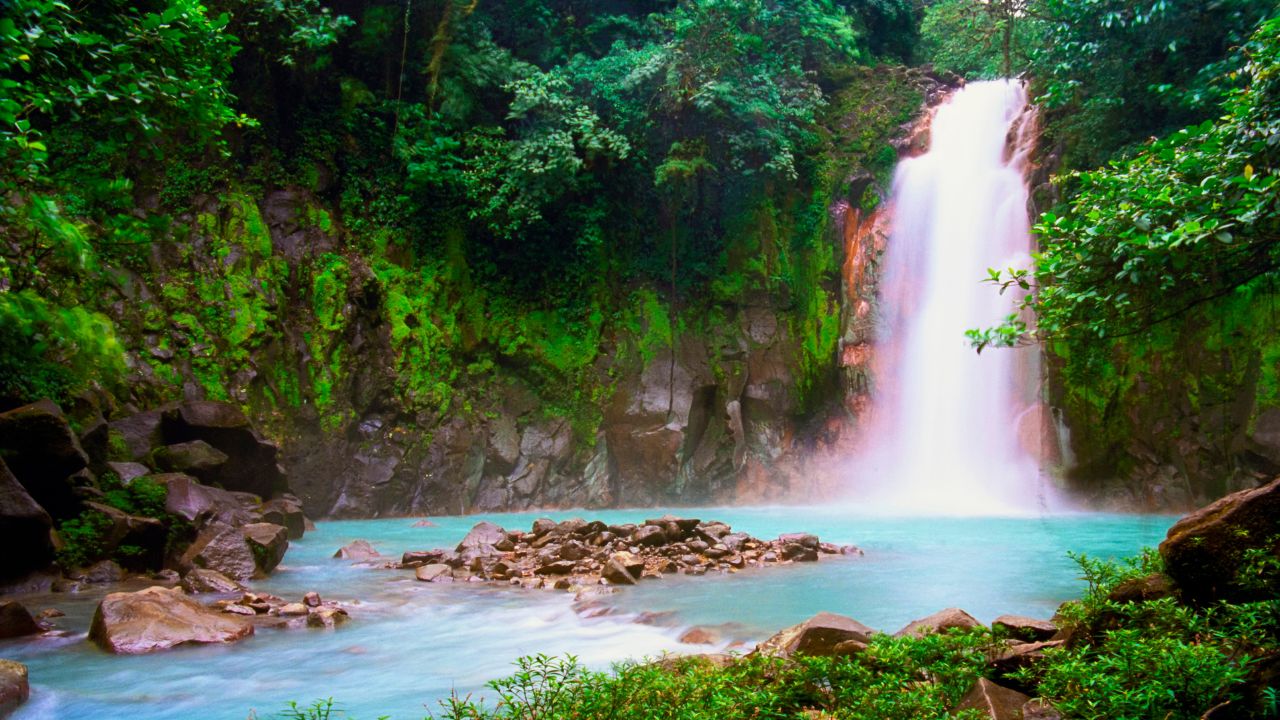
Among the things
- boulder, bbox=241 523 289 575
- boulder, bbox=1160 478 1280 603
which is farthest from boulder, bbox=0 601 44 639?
boulder, bbox=1160 478 1280 603

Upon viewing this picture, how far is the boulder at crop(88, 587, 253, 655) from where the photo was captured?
5465mm

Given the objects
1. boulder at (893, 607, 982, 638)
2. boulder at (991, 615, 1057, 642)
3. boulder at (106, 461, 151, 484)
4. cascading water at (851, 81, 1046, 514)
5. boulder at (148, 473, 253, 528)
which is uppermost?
cascading water at (851, 81, 1046, 514)

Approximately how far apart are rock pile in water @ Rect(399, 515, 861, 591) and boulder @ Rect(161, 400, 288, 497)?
3719 mm

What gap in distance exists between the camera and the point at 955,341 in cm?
1723

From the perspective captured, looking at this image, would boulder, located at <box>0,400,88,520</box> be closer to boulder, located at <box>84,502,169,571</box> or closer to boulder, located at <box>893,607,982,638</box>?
boulder, located at <box>84,502,169,571</box>

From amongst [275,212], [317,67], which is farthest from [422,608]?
[317,67]

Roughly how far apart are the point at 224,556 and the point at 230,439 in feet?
12.2

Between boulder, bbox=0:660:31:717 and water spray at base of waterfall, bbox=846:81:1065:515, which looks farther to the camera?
water spray at base of waterfall, bbox=846:81:1065:515

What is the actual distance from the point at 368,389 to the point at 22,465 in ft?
26.1

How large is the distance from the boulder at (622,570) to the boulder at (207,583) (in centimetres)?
370

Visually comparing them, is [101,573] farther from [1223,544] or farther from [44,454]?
[1223,544]

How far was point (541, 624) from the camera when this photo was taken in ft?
21.5

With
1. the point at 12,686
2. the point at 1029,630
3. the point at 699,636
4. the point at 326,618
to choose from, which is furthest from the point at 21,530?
the point at 1029,630

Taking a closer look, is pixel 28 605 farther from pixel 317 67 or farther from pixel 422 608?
pixel 317 67
